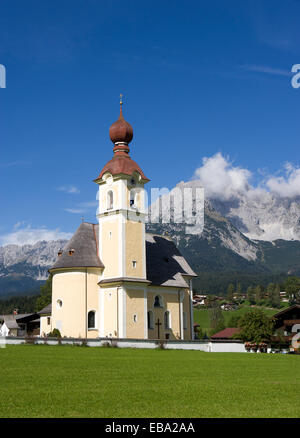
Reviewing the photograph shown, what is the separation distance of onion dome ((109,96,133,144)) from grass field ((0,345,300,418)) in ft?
92.5

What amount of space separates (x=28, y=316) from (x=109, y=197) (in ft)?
123

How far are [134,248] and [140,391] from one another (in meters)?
31.1

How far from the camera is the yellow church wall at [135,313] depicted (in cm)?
4350

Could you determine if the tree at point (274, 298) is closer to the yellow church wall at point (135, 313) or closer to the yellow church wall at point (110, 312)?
the yellow church wall at point (135, 313)

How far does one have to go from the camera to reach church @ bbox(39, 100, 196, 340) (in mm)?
43875

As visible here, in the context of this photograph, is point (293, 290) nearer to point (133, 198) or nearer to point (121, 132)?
point (133, 198)

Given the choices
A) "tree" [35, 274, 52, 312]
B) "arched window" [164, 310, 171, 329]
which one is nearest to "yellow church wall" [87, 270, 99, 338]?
"arched window" [164, 310, 171, 329]

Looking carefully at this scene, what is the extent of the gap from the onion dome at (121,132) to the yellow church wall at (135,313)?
43.7 feet

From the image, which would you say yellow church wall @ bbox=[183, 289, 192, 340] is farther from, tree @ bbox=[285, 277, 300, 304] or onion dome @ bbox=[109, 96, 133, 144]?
tree @ bbox=[285, 277, 300, 304]

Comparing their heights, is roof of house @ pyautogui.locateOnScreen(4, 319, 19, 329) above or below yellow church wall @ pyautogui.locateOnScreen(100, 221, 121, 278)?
below

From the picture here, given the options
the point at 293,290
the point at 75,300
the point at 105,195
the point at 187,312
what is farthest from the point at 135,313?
the point at 293,290

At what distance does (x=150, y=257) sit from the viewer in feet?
165

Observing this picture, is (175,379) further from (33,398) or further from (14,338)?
(14,338)
